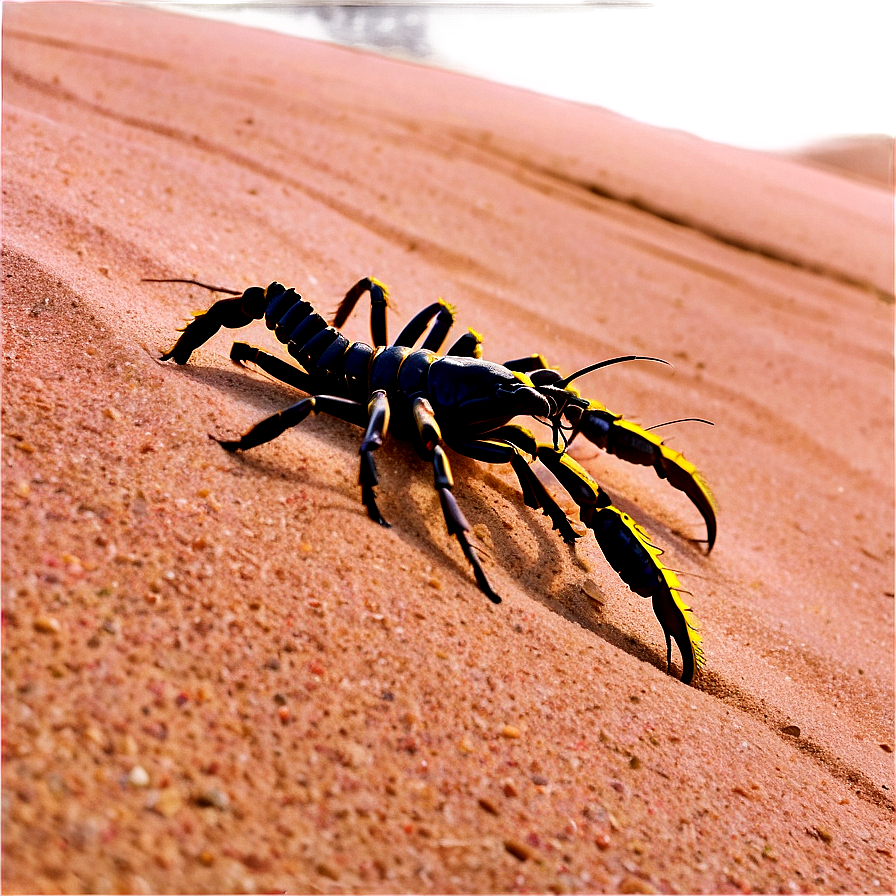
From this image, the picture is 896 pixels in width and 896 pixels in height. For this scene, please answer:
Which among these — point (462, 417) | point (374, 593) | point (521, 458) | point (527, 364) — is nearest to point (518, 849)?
point (374, 593)

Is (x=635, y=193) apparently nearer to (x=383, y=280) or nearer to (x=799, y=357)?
(x=799, y=357)

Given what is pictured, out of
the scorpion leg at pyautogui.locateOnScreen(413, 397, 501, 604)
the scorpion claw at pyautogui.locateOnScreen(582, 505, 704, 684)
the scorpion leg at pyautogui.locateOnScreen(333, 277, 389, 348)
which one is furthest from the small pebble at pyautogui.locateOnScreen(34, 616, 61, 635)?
the scorpion leg at pyautogui.locateOnScreen(333, 277, 389, 348)

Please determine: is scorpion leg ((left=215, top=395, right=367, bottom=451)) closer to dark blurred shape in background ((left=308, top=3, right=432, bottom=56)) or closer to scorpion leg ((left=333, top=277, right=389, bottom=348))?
scorpion leg ((left=333, top=277, right=389, bottom=348))

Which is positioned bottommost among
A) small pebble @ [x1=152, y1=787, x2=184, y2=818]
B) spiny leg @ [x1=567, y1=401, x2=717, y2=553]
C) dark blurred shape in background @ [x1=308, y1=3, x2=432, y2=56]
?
small pebble @ [x1=152, y1=787, x2=184, y2=818]

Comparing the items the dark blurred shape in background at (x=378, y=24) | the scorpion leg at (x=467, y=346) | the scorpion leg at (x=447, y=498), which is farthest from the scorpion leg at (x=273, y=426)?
the dark blurred shape in background at (x=378, y=24)

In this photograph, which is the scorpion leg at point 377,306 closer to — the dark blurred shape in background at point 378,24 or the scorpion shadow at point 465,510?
the scorpion shadow at point 465,510

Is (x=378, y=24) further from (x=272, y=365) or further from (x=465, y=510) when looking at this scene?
(x=465, y=510)
